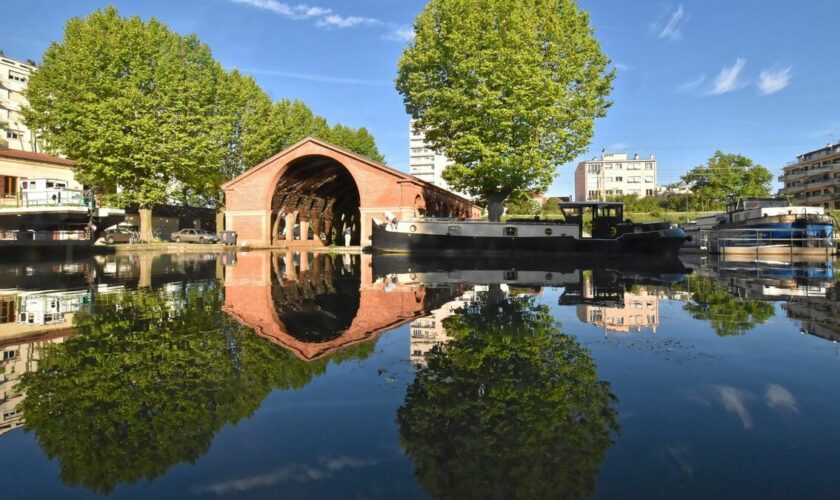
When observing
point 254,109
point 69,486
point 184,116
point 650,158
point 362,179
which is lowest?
point 69,486

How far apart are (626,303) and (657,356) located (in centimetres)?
423

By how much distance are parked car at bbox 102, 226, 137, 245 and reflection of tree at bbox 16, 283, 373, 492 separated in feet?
118

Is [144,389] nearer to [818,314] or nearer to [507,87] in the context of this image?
[818,314]

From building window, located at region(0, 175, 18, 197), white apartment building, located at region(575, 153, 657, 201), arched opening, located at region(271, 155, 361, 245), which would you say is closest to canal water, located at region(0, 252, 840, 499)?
arched opening, located at region(271, 155, 361, 245)

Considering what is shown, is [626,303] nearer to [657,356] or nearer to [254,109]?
[657,356]

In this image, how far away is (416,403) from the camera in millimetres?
4133

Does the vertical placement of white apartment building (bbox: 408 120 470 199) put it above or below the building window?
above

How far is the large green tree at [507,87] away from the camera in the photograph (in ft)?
88.1

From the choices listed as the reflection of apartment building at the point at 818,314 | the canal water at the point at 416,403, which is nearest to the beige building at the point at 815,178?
the reflection of apartment building at the point at 818,314

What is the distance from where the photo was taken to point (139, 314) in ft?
26.6

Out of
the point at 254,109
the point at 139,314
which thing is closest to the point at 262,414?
the point at 139,314

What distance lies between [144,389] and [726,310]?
31.5 feet

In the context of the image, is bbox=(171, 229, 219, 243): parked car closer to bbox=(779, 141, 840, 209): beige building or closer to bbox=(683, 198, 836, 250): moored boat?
bbox=(683, 198, 836, 250): moored boat

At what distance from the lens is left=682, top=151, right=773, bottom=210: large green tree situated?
2835 inches
